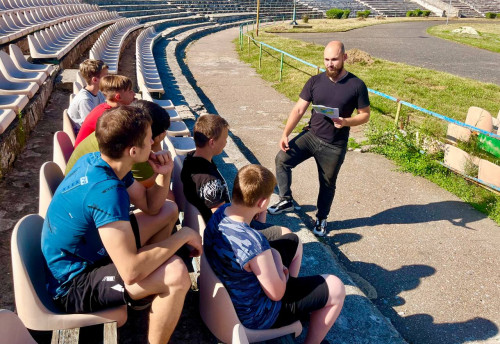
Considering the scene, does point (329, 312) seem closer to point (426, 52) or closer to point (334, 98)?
point (334, 98)

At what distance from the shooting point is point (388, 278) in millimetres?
3805

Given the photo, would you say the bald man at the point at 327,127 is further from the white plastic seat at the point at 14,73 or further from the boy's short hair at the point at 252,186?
the white plastic seat at the point at 14,73

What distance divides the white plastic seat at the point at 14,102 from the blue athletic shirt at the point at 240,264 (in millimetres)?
3625

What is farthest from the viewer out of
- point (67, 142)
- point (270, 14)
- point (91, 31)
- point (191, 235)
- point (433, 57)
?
point (270, 14)

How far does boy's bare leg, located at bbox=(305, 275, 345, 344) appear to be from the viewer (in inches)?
94.3

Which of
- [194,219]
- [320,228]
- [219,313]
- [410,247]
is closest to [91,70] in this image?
[194,219]

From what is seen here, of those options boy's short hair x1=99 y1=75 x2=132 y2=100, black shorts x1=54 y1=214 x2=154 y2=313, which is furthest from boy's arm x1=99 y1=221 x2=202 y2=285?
boy's short hair x1=99 y1=75 x2=132 y2=100

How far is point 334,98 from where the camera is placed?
393cm

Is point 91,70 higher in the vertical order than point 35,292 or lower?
higher

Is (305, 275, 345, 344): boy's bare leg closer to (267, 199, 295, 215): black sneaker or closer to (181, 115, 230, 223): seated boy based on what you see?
(181, 115, 230, 223): seated boy

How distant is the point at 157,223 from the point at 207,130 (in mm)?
757

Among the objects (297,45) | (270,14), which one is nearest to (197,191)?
(297,45)

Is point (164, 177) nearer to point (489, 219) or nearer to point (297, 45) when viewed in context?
point (489, 219)

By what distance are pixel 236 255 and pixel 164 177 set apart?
86cm
